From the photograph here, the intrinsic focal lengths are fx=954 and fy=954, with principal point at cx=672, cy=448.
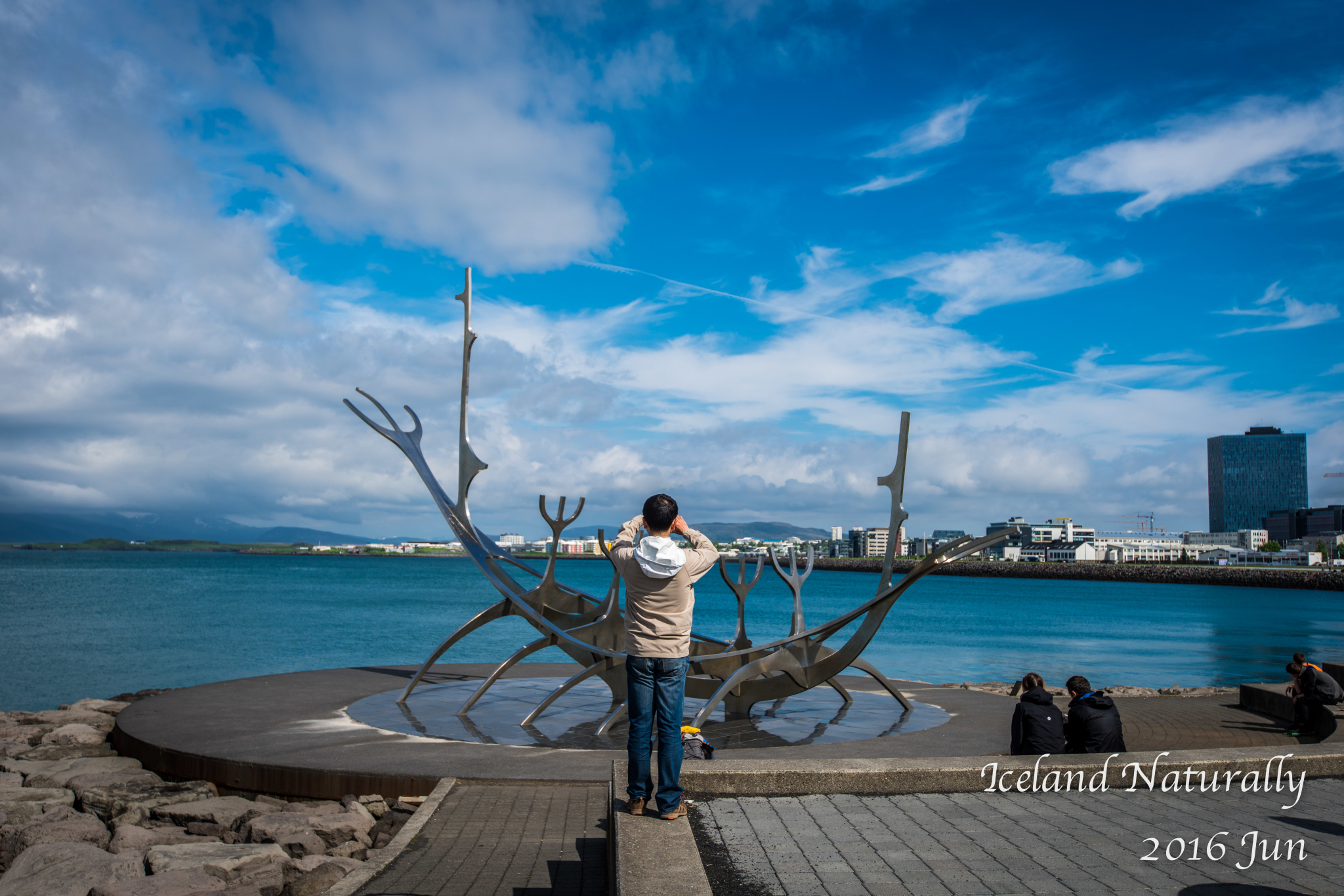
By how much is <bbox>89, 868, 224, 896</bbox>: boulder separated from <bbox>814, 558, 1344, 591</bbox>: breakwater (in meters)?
78.0

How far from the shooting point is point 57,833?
24.2 feet

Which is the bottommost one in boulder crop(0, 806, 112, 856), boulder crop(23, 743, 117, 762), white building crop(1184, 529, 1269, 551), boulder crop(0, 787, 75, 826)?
boulder crop(23, 743, 117, 762)

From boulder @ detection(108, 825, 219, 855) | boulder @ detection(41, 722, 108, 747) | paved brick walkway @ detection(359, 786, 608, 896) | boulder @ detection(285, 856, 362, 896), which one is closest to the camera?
paved brick walkway @ detection(359, 786, 608, 896)

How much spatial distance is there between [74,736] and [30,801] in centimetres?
278

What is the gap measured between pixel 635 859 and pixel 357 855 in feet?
11.0

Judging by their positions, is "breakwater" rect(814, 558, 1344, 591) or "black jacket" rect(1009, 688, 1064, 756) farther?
"breakwater" rect(814, 558, 1344, 591)

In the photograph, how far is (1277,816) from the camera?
551 cm

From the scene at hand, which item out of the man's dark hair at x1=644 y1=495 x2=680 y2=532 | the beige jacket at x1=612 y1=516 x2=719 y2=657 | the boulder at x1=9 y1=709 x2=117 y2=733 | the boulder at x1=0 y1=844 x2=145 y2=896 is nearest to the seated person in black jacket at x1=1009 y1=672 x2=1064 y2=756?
the beige jacket at x1=612 y1=516 x2=719 y2=657

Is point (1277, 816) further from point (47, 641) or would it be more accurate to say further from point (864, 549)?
point (864, 549)

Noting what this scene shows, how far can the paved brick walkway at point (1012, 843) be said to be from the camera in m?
4.34

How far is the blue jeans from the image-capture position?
4.97 m

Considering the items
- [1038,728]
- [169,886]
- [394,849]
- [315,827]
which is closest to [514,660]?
[315,827]

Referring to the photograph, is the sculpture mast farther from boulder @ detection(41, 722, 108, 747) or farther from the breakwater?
the breakwater

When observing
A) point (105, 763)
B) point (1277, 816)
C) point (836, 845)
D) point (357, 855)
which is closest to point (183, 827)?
point (357, 855)
